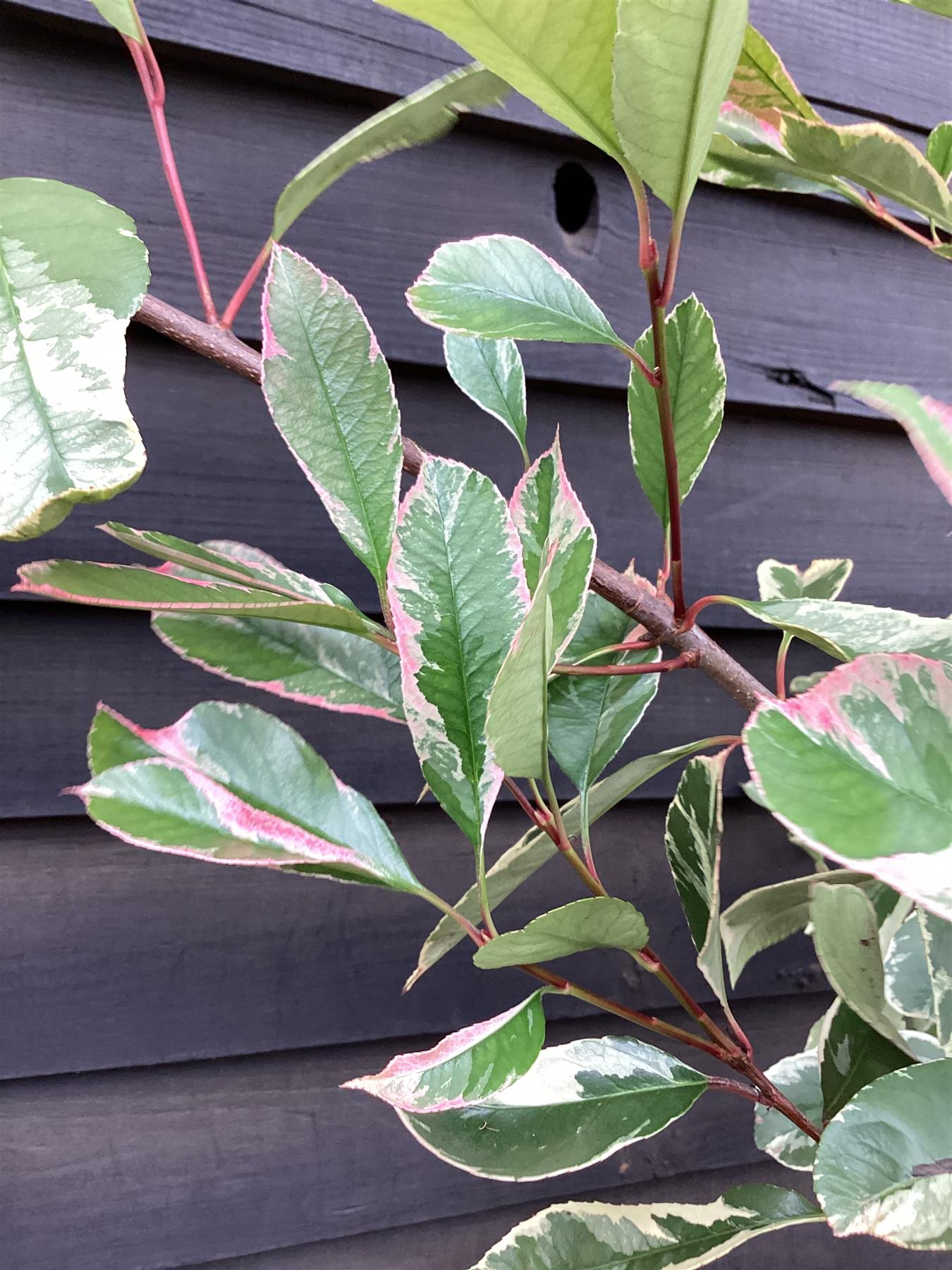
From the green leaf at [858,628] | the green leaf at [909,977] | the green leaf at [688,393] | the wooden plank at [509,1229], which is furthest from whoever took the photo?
the wooden plank at [509,1229]

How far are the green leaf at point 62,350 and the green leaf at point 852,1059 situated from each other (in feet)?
1.33

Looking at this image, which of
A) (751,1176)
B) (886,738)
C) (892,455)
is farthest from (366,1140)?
(892,455)

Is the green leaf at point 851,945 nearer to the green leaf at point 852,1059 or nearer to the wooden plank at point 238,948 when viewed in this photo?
the green leaf at point 852,1059

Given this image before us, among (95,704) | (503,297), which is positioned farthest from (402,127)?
(95,704)

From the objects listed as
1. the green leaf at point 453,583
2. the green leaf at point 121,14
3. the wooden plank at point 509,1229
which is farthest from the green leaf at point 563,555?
the wooden plank at point 509,1229

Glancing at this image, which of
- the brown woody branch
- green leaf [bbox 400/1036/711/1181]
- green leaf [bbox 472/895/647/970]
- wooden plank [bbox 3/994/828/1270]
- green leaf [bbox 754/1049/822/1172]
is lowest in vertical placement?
wooden plank [bbox 3/994/828/1270]

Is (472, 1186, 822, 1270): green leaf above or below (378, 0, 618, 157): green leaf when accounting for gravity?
below

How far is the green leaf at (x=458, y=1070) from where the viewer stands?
0.83 feet

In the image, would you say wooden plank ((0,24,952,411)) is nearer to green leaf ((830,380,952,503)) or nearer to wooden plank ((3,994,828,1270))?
green leaf ((830,380,952,503))

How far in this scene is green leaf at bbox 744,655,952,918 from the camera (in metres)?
0.17

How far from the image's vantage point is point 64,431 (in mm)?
223

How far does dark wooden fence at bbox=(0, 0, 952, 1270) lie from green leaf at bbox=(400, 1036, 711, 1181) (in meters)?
0.30

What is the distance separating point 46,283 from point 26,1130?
601 millimetres

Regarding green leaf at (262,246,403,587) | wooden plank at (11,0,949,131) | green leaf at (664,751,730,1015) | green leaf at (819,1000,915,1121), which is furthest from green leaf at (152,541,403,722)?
wooden plank at (11,0,949,131)
